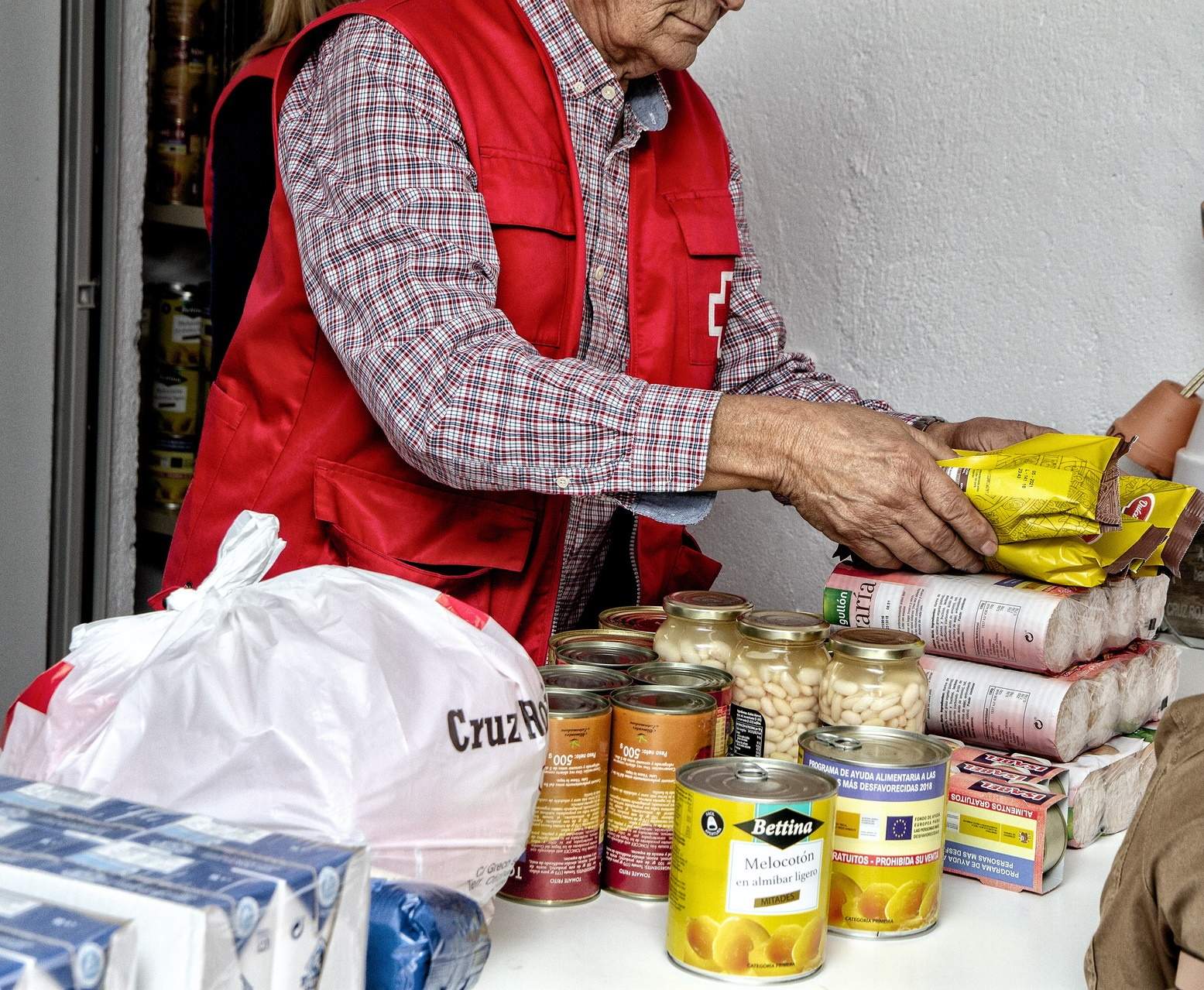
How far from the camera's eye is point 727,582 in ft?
7.16

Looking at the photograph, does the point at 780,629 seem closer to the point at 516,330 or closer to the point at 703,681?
the point at 703,681

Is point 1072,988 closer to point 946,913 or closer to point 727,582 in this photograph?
point 946,913

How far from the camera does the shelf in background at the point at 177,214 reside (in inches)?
85.7

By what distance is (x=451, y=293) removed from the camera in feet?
3.78

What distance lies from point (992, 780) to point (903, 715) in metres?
0.11

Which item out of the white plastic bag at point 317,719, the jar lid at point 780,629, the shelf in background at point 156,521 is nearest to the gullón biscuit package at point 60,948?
the white plastic bag at point 317,719

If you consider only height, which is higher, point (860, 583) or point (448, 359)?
point (448, 359)

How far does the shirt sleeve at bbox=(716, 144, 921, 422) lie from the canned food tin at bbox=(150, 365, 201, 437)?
105cm

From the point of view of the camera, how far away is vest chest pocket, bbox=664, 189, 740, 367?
1.47 metres

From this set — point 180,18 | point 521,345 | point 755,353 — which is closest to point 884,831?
point 521,345

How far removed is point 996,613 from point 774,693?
0.71 ft

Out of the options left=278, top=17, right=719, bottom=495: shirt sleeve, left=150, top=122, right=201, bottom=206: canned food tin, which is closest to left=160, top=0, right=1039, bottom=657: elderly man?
left=278, top=17, right=719, bottom=495: shirt sleeve

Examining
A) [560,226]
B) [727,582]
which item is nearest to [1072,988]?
[560,226]

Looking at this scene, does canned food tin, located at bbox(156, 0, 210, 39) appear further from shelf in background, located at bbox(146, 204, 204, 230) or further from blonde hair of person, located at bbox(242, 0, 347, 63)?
blonde hair of person, located at bbox(242, 0, 347, 63)
